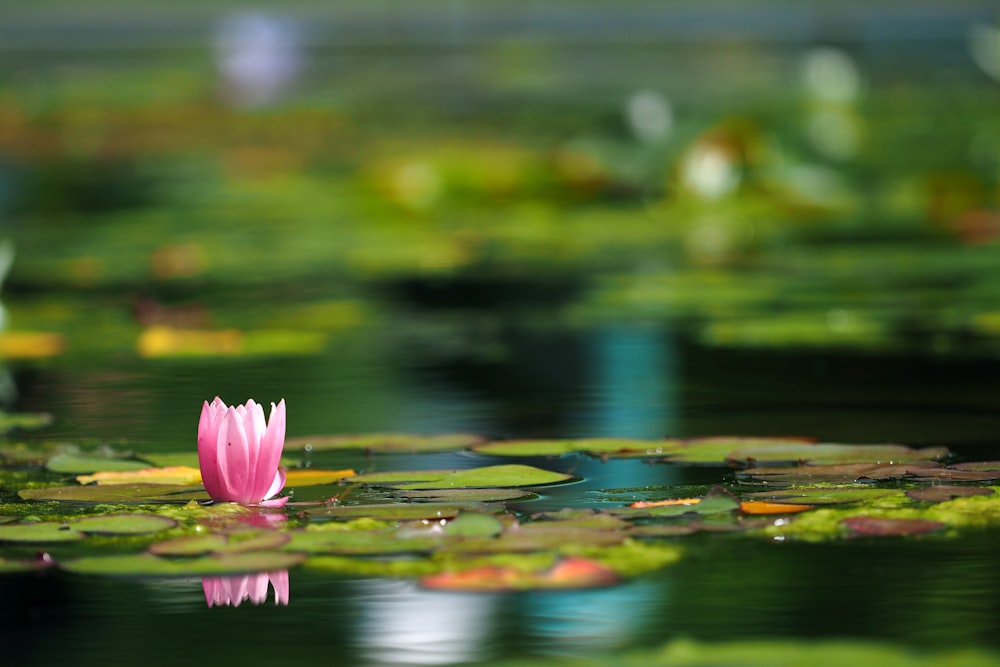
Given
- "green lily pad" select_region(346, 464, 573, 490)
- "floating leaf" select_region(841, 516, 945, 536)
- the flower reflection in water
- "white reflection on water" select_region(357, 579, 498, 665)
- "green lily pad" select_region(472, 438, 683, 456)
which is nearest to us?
"white reflection on water" select_region(357, 579, 498, 665)

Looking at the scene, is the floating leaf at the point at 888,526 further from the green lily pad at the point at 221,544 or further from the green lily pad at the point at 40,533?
the green lily pad at the point at 40,533

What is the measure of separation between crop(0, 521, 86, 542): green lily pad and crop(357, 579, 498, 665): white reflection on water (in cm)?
38

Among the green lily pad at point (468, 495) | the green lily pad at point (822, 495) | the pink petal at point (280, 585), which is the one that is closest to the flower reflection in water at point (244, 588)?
the pink petal at point (280, 585)

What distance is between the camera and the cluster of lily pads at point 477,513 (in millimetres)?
2193

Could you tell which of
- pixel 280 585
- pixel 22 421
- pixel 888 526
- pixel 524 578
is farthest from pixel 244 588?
pixel 22 421

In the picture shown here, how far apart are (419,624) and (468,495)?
0.53 metres

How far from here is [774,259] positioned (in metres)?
5.74

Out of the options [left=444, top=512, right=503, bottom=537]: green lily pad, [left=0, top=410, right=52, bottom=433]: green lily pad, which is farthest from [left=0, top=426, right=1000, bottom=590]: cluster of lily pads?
[left=0, top=410, right=52, bottom=433]: green lily pad

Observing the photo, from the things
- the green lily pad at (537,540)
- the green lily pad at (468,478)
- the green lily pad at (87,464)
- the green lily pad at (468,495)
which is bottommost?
the green lily pad at (537,540)

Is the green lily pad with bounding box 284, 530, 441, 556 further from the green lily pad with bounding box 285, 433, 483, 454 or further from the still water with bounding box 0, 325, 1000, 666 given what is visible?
the green lily pad with bounding box 285, 433, 483, 454

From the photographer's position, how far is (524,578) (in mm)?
2094

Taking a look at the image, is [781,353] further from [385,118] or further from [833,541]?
[385,118]

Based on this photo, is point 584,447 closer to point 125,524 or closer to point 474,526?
point 474,526

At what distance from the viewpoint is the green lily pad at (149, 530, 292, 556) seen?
7.27 ft
